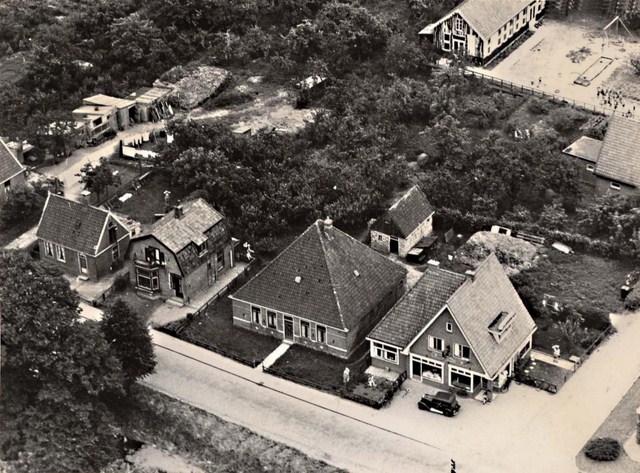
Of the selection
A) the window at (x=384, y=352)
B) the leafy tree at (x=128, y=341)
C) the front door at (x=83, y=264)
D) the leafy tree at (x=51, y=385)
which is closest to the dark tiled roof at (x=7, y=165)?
the front door at (x=83, y=264)

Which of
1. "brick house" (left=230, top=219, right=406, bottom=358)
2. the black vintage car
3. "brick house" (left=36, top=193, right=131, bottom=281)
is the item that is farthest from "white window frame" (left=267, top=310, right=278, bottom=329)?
"brick house" (left=36, top=193, right=131, bottom=281)

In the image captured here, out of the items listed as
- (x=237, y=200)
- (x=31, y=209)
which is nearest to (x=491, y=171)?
(x=237, y=200)

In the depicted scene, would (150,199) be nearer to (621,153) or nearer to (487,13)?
(621,153)

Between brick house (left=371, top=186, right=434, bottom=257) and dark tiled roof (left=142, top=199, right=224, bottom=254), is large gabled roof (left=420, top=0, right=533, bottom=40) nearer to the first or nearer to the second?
brick house (left=371, top=186, right=434, bottom=257)

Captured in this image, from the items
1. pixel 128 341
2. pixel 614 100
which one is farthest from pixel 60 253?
pixel 614 100

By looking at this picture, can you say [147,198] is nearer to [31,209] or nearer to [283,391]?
[31,209]

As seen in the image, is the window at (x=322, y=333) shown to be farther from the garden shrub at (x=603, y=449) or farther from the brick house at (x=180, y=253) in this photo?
the garden shrub at (x=603, y=449)
